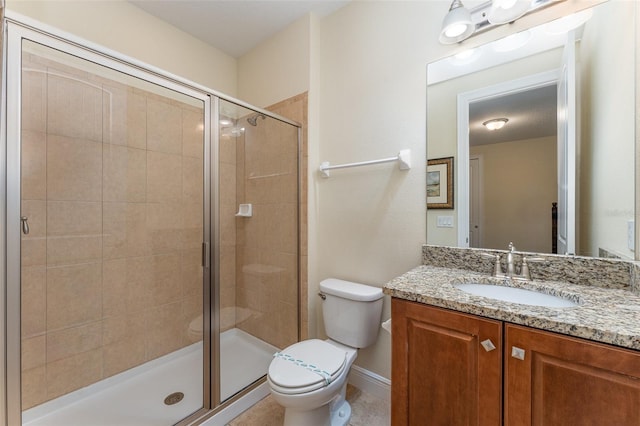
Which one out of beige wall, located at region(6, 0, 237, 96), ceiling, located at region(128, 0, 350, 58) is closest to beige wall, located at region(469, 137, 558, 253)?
ceiling, located at region(128, 0, 350, 58)

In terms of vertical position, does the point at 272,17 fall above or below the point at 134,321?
above

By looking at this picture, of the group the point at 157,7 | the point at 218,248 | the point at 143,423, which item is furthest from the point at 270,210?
the point at 157,7

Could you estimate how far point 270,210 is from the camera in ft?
6.75

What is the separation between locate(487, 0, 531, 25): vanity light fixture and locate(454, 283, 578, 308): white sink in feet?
4.02

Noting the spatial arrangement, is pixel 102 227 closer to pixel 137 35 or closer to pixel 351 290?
pixel 137 35

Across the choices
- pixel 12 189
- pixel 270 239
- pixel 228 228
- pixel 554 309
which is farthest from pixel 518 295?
pixel 12 189

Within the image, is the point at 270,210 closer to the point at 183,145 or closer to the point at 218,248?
the point at 218,248

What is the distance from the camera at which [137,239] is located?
1774mm

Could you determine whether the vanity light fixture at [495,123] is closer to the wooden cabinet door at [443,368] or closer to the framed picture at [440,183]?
the framed picture at [440,183]

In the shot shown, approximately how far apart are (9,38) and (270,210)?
4.76 feet

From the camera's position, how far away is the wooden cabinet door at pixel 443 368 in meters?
0.88

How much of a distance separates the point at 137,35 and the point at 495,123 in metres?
2.36

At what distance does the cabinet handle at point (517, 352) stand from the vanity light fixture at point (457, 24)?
4.57 ft

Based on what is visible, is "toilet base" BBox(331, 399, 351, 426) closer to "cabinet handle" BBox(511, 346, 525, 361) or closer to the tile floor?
the tile floor
